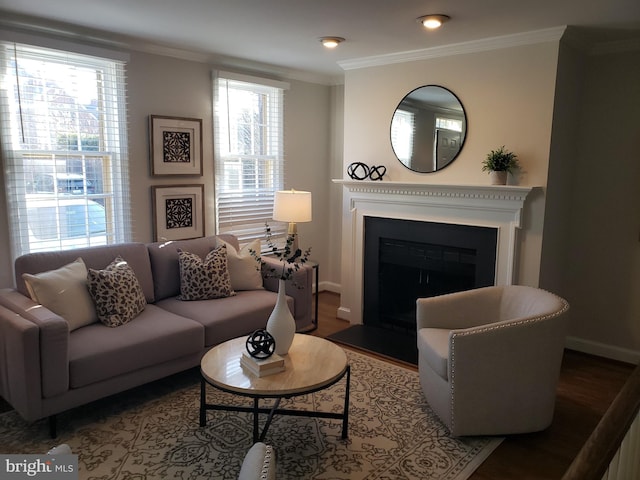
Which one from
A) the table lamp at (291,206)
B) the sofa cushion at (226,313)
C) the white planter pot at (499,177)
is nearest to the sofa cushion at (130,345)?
the sofa cushion at (226,313)

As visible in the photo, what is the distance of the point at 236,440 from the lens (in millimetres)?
2719

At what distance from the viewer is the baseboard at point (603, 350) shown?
12.7 feet

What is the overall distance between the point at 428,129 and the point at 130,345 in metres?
2.74

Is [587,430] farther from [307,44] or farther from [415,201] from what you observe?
[307,44]

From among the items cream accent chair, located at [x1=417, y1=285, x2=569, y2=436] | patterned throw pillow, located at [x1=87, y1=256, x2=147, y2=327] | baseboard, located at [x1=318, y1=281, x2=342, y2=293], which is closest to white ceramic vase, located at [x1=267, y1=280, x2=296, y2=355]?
cream accent chair, located at [x1=417, y1=285, x2=569, y2=436]

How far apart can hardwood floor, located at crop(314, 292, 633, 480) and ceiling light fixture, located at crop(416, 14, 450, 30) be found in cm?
250

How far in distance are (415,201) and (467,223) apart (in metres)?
0.48

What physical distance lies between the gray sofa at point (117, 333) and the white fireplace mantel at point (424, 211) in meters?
0.64

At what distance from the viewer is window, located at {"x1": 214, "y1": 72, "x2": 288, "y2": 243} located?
4.54m

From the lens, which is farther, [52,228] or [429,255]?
[429,255]

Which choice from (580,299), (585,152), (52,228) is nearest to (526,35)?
(585,152)

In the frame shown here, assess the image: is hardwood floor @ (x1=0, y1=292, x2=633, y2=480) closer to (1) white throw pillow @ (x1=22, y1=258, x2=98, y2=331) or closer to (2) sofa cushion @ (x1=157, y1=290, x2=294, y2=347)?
(1) white throw pillow @ (x1=22, y1=258, x2=98, y2=331)

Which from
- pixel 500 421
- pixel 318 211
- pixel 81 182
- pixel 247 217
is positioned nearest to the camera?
pixel 500 421

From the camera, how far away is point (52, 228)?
3.55m
